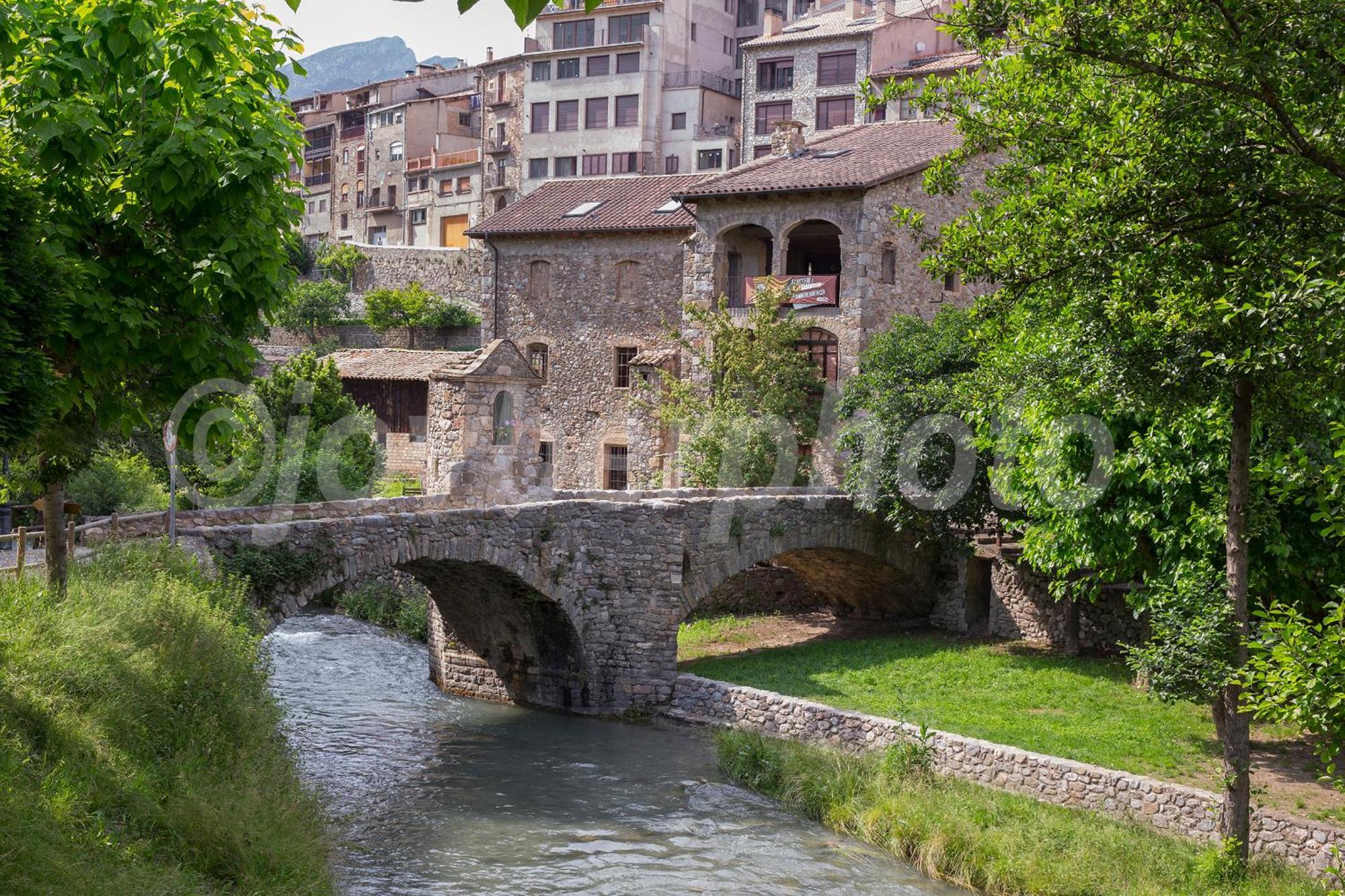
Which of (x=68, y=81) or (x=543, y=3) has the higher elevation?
(x=68, y=81)

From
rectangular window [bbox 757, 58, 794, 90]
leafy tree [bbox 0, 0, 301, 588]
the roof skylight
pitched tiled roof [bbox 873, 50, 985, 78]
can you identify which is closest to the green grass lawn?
leafy tree [bbox 0, 0, 301, 588]

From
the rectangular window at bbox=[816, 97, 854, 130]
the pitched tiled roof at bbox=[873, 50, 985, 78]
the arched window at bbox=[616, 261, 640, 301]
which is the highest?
the pitched tiled roof at bbox=[873, 50, 985, 78]

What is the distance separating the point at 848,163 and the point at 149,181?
89.9 ft

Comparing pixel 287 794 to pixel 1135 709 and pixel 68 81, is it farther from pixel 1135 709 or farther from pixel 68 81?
pixel 1135 709

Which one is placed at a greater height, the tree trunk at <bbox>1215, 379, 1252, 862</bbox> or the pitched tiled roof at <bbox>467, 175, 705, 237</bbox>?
the pitched tiled roof at <bbox>467, 175, 705, 237</bbox>

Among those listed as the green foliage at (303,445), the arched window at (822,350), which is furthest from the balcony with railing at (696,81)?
the green foliage at (303,445)

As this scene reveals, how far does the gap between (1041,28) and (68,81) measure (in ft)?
25.0

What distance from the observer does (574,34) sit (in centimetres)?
5950

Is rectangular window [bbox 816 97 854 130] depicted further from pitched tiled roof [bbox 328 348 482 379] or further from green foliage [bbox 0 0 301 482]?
green foliage [bbox 0 0 301 482]

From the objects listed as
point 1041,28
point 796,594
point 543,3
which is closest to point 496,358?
point 796,594

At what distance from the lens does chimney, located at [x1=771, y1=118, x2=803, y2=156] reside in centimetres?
4044

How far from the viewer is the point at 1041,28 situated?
35.7ft

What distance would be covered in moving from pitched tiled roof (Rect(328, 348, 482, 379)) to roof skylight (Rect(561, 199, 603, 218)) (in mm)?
5335

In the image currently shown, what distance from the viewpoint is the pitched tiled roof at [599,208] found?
3809cm
